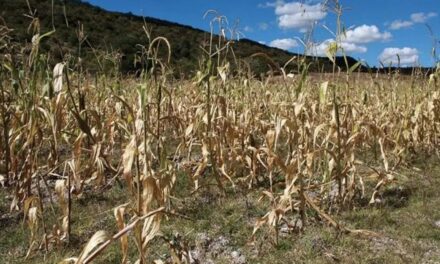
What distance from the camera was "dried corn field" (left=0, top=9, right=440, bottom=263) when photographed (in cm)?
295

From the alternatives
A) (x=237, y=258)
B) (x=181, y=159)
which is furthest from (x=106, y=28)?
(x=237, y=258)

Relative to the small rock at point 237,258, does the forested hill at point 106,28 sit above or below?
above

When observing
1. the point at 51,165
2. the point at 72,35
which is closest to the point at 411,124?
the point at 51,165

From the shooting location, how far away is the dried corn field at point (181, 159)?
2945 mm

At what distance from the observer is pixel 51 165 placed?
4.27 meters

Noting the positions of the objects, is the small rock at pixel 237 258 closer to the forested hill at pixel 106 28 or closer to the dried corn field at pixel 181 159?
the dried corn field at pixel 181 159

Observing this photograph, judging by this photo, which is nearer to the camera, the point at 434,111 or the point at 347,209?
the point at 347,209

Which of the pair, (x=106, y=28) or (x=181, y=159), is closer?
(x=181, y=159)

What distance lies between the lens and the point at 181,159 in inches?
219

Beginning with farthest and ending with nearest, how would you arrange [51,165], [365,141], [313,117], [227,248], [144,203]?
[365,141]
[313,117]
[51,165]
[227,248]
[144,203]

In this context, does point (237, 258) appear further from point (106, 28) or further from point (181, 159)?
point (106, 28)

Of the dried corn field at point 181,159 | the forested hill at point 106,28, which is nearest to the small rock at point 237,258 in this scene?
the dried corn field at point 181,159

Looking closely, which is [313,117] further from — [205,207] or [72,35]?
[72,35]

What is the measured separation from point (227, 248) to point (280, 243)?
316 millimetres
